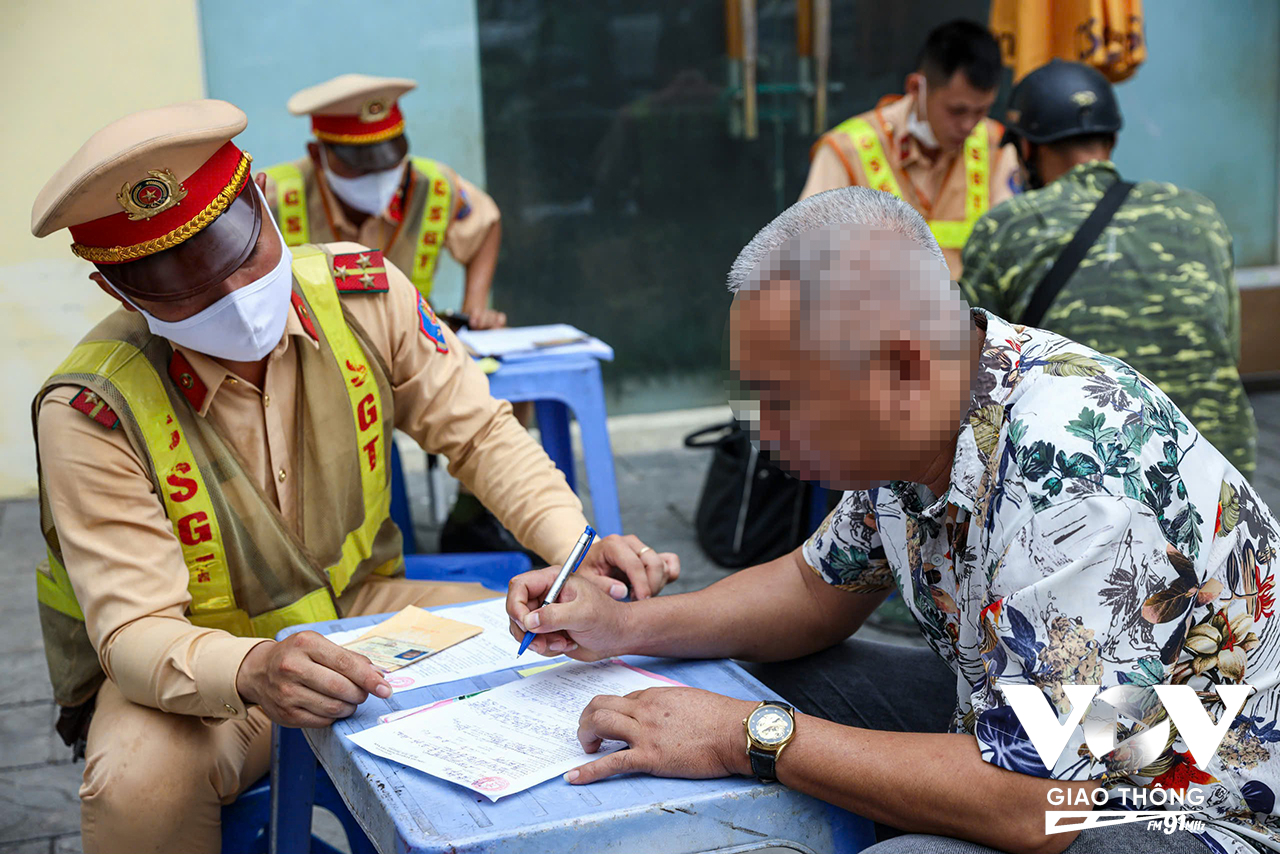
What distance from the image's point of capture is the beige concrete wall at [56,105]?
16.2ft

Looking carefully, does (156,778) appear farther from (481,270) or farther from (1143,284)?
Result: (481,270)

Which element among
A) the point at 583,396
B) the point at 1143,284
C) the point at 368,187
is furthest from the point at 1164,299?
the point at 368,187

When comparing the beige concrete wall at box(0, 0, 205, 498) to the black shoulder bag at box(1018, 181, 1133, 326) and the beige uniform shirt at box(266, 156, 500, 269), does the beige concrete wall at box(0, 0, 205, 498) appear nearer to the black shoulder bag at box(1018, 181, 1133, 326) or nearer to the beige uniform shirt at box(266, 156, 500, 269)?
the beige uniform shirt at box(266, 156, 500, 269)

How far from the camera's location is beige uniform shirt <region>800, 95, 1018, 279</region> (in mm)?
4574

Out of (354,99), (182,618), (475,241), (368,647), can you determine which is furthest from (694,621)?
(475,241)

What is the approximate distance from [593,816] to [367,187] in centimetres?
339

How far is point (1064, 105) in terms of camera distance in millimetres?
3213

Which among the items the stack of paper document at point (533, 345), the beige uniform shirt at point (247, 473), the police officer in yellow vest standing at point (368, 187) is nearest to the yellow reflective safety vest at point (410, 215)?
the police officer in yellow vest standing at point (368, 187)

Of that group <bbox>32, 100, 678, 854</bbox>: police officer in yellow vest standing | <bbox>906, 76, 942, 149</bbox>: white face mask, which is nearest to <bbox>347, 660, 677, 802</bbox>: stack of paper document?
<bbox>32, 100, 678, 854</bbox>: police officer in yellow vest standing

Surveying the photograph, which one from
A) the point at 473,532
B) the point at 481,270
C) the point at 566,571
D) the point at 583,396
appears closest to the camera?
the point at 566,571

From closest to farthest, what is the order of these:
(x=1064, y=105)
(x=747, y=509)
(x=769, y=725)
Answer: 1. (x=769, y=725)
2. (x=1064, y=105)
3. (x=747, y=509)

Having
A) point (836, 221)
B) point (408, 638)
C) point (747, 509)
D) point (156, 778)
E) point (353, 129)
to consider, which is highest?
point (836, 221)

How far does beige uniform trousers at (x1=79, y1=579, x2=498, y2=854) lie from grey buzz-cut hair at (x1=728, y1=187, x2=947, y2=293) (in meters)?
1.14

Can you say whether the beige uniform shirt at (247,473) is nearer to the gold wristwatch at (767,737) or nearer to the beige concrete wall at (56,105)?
the gold wristwatch at (767,737)
